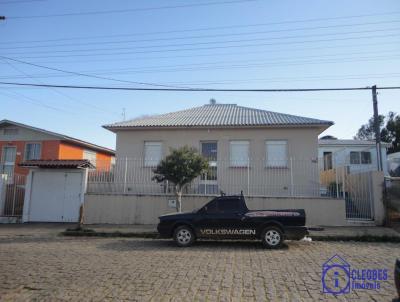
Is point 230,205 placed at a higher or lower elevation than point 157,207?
higher

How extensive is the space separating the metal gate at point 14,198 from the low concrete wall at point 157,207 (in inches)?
154

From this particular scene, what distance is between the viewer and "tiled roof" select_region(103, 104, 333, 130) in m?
17.1

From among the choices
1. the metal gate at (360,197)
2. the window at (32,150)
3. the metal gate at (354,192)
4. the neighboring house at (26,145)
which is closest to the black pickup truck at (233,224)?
the metal gate at (354,192)

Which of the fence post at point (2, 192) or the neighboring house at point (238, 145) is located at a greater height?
the neighboring house at point (238, 145)

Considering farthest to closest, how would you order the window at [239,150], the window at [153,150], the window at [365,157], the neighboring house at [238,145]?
1. the window at [365,157]
2. the window at [153,150]
3. the window at [239,150]
4. the neighboring house at [238,145]

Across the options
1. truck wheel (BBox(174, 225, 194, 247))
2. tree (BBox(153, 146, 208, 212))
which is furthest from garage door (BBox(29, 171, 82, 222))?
truck wheel (BBox(174, 225, 194, 247))

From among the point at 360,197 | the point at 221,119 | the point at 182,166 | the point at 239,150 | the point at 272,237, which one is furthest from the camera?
the point at 221,119

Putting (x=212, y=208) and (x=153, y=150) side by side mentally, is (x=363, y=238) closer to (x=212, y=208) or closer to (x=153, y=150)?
(x=212, y=208)

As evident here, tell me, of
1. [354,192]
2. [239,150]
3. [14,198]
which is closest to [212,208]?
[354,192]

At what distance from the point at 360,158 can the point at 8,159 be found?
28.9 m

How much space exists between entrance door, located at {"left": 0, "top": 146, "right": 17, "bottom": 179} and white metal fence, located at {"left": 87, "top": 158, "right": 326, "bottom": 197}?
991 centimetres

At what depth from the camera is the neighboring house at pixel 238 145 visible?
1468 centimetres

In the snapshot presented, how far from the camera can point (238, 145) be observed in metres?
17.8

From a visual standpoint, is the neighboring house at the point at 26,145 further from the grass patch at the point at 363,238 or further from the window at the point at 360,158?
the window at the point at 360,158
